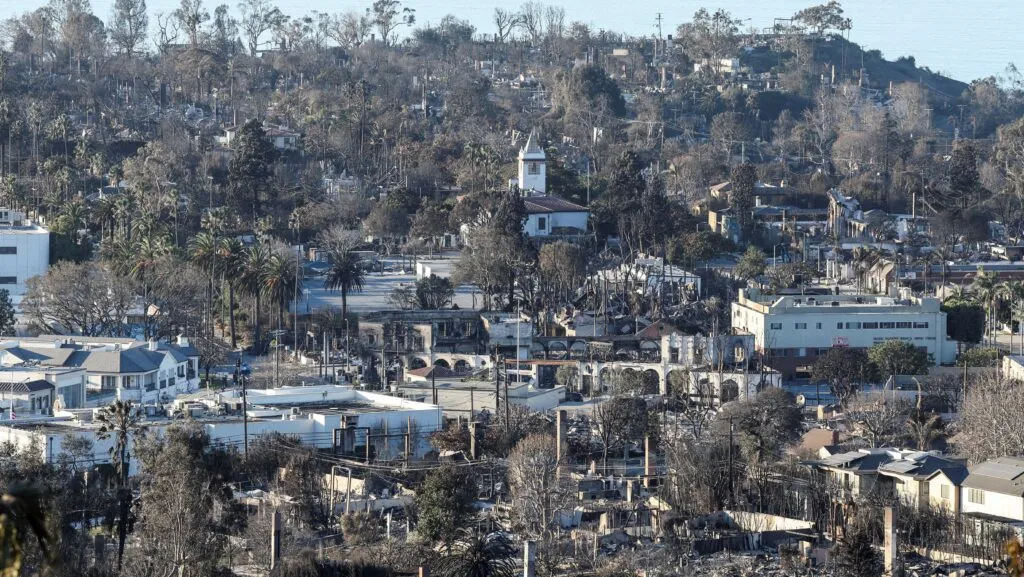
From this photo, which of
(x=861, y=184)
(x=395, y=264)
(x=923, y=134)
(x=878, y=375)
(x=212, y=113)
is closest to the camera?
(x=878, y=375)

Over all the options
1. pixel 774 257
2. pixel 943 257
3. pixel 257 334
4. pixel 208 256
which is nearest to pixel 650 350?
pixel 257 334

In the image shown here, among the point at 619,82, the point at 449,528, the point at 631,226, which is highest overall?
the point at 619,82

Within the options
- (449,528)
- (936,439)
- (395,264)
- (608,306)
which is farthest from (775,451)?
(395,264)

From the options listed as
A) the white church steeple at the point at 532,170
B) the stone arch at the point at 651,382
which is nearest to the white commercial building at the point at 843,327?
the stone arch at the point at 651,382

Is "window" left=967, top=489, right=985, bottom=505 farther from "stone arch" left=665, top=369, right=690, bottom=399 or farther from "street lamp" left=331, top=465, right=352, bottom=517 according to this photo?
"stone arch" left=665, top=369, right=690, bottom=399

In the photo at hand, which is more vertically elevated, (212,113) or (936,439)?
(212,113)

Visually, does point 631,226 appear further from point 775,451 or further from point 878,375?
point 775,451

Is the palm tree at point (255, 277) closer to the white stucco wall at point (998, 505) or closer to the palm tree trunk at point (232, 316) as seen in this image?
the palm tree trunk at point (232, 316)
